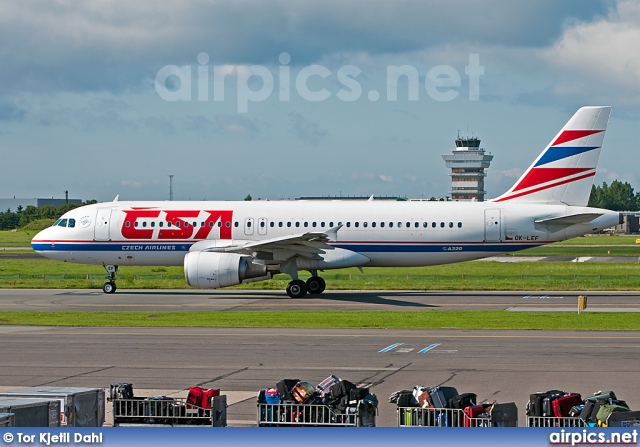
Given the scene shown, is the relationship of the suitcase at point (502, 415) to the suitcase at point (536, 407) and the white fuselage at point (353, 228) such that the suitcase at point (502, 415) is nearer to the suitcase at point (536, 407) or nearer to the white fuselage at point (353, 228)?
the suitcase at point (536, 407)

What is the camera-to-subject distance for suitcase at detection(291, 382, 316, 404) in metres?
11.7

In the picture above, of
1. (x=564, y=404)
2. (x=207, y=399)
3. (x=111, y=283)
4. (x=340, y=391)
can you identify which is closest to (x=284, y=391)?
(x=340, y=391)

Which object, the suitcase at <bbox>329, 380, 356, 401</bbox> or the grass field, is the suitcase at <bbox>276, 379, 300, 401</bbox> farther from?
the grass field

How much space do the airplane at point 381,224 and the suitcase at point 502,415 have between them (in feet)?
99.6

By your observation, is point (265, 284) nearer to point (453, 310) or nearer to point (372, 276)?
point (372, 276)

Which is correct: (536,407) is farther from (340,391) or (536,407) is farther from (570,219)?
(570,219)

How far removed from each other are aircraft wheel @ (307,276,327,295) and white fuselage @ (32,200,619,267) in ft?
6.57

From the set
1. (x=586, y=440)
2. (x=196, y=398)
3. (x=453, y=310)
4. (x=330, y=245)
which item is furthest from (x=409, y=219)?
(x=586, y=440)

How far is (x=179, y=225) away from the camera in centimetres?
4294

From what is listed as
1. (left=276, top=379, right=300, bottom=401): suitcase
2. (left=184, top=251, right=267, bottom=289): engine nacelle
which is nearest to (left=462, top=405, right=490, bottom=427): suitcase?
(left=276, top=379, right=300, bottom=401): suitcase

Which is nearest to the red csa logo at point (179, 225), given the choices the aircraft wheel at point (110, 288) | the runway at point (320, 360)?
the aircraft wheel at point (110, 288)

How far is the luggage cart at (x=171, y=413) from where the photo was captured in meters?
11.4

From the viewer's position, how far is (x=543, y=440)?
722cm

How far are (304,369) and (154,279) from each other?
36.9 m
